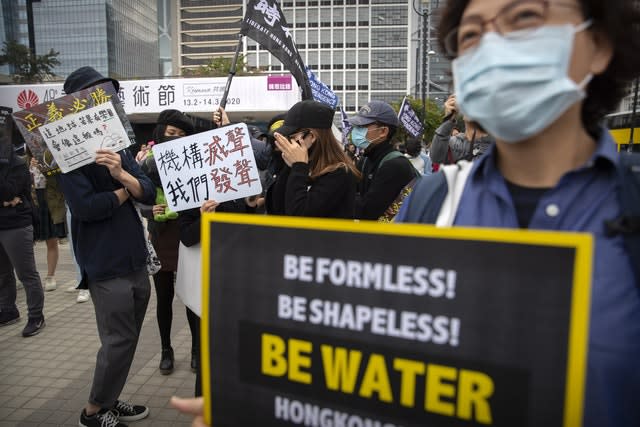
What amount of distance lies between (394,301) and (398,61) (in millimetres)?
95656

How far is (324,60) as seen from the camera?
307 ft

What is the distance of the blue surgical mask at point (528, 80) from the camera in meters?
1.01

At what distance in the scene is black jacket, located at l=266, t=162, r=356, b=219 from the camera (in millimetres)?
2537

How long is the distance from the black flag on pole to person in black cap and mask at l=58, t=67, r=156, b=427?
197 centimetres

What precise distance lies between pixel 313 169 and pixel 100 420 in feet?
6.64

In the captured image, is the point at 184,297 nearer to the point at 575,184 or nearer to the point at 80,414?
the point at 80,414

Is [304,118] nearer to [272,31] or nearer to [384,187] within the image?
[384,187]

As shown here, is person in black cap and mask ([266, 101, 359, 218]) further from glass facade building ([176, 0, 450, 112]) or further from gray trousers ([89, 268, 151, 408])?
glass facade building ([176, 0, 450, 112])

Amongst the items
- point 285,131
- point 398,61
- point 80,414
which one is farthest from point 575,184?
point 398,61

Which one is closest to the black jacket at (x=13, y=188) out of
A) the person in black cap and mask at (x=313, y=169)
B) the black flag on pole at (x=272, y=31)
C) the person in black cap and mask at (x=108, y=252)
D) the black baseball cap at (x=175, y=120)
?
the black baseball cap at (x=175, y=120)

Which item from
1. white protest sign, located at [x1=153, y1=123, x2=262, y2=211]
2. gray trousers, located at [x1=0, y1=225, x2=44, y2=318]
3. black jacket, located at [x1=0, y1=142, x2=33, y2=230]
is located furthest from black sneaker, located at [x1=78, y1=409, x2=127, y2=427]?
black jacket, located at [x1=0, y1=142, x2=33, y2=230]

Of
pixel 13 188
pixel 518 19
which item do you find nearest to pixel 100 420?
pixel 13 188

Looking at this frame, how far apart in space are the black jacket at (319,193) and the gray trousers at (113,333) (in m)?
1.12

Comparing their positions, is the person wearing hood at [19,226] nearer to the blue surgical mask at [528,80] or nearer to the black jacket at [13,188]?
the black jacket at [13,188]
